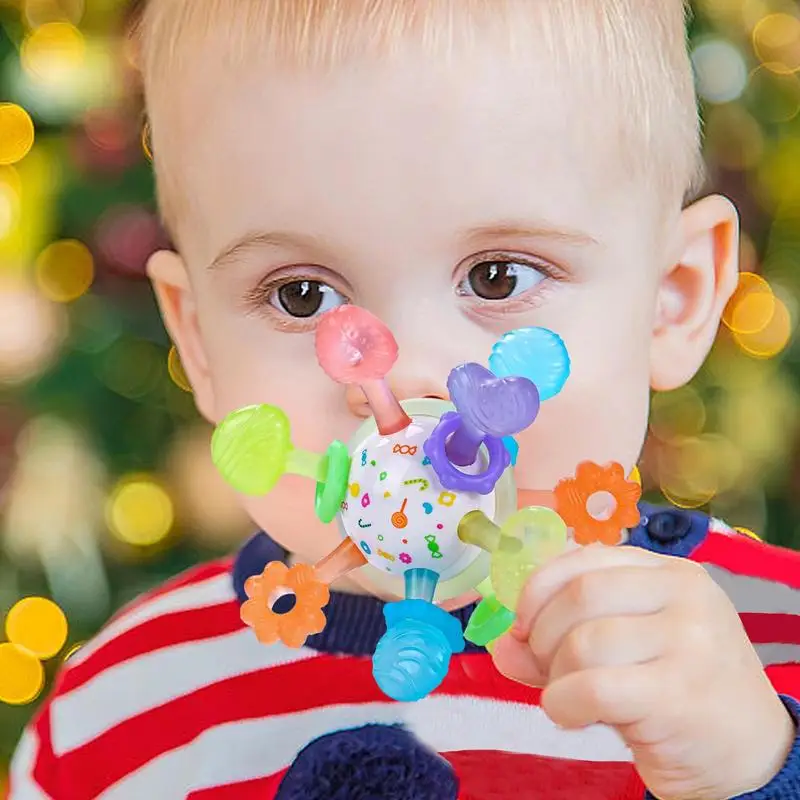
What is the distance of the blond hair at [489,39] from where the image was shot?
62 centimetres

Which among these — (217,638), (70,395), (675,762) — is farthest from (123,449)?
(675,762)

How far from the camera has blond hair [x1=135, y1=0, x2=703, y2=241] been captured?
62 centimetres

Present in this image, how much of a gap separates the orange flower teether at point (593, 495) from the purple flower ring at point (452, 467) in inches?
1.3

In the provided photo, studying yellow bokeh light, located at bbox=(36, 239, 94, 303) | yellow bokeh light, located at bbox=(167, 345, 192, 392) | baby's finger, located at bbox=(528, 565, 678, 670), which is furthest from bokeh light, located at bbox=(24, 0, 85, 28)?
baby's finger, located at bbox=(528, 565, 678, 670)

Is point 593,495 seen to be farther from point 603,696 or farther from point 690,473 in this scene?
point 690,473

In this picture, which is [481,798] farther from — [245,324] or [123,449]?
[123,449]

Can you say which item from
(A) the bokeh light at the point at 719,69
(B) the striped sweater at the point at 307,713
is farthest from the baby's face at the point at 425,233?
(A) the bokeh light at the point at 719,69

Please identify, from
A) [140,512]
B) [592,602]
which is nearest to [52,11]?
[140,512]

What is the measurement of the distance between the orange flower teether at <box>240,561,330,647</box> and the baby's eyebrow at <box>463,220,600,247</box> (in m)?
0.19

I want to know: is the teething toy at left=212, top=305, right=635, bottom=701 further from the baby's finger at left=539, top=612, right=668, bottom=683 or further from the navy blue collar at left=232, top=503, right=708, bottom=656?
the navy blue collar at left=232, top=503, right=708, bottom=656

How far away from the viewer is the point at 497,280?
2.10ft

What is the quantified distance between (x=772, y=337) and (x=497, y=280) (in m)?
0.62

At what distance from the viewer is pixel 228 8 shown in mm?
663

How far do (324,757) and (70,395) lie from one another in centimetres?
57
